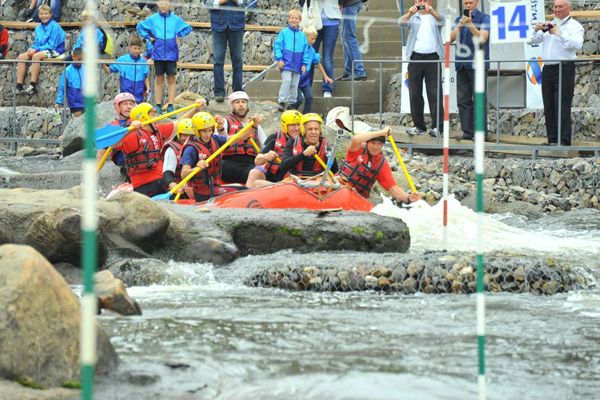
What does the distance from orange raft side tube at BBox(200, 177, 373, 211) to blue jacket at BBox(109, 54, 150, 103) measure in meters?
5.09

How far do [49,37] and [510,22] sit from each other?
260 inches

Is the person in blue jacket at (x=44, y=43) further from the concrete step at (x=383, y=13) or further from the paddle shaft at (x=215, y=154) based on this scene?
the paddle shaft at (x=215, y=154)

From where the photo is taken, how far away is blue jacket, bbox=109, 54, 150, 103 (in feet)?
59.4

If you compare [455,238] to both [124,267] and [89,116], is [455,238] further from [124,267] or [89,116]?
[89,116]

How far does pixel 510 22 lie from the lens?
17891mm

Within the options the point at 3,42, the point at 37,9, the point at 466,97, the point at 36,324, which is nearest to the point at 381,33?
the point at 466,97

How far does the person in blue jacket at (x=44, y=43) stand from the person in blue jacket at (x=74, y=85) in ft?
Result: 3.28

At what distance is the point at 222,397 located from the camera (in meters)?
6.58

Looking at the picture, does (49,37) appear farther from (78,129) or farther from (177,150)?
(177,150)

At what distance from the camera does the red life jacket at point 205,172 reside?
1436cm

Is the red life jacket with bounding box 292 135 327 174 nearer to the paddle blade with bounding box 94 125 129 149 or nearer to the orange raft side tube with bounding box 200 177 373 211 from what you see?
the orange raft side tube with bounding box 200 177 373 211

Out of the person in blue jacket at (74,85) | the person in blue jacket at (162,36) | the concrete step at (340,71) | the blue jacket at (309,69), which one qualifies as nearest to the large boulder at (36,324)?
the person in blue jacket at (162,36)

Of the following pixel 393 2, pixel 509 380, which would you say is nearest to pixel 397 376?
pixel 509 380

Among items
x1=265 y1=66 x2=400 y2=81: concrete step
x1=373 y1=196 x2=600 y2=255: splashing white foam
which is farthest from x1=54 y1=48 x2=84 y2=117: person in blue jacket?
x1=373 y1=196 x2=600 y2=255: splashing white foam
